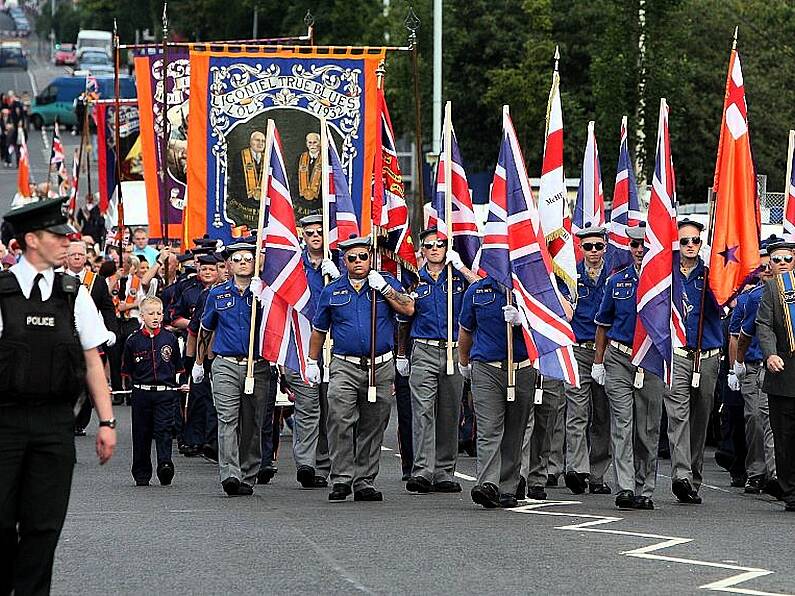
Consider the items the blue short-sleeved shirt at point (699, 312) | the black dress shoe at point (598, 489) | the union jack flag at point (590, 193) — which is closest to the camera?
the blue short-sleeved shirt at point (699, 312)

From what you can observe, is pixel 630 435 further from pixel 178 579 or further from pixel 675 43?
pixel 675 43

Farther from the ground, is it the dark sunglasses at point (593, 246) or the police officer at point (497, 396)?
the dark sunglasses at point (593, 246)

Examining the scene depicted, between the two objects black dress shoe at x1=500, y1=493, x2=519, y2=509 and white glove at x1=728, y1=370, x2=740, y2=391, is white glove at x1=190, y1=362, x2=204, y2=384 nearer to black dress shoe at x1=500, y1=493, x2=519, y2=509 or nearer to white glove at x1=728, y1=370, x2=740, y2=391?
black dress shoe at x1=500, y1=493, x2=519, y2=509

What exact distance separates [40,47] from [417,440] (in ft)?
419

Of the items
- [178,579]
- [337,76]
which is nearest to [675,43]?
[337,76]

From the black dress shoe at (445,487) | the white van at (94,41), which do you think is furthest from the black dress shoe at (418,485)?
the white van at (94,41)

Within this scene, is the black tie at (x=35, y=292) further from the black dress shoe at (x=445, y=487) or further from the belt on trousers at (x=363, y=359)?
the black dress shoe at (x=445, y=487)

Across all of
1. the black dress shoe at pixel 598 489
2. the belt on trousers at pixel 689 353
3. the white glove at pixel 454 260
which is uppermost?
the white glove at pixel 454 260

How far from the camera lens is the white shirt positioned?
27.8 ft

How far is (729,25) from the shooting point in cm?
4009

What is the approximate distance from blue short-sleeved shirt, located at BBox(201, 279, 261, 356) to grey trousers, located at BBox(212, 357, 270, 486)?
0.12 meters

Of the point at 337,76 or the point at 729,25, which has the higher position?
the point at 729,25

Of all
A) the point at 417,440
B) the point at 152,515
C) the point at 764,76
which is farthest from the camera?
the point at 764,76

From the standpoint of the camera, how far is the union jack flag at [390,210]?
51.3 ft
